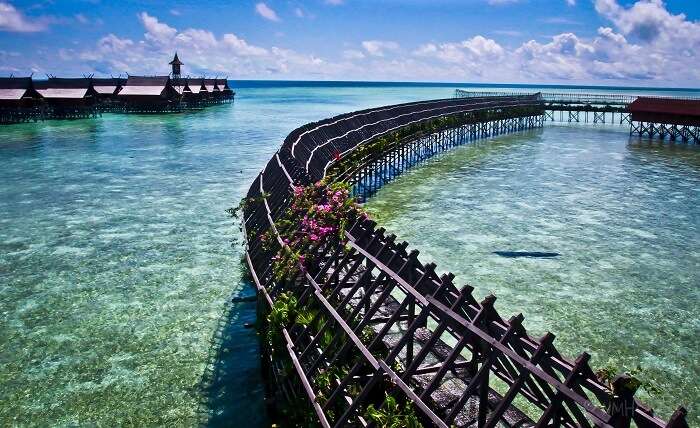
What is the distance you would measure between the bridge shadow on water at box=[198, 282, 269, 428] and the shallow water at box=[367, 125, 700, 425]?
8.03m

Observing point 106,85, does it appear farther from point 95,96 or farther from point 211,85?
point 211,85

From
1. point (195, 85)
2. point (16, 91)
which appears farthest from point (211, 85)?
point (16, 91)

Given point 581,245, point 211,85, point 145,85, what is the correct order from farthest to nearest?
point 211,85, point 145,85, point 581,245

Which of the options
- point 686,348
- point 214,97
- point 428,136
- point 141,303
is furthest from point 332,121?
point 214,97

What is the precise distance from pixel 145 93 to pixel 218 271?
8034cm

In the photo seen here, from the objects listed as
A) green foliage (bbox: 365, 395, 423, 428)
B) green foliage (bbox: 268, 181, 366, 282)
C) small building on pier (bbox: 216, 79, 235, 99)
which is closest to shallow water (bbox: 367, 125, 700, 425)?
green foliage (bbox: 268, 181, 366, 282)

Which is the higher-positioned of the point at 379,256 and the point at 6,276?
the point at 379,256

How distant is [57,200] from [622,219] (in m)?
32.4

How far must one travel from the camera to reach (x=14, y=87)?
243 ft

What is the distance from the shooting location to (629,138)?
2665 inches

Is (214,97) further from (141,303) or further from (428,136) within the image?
(141,303)

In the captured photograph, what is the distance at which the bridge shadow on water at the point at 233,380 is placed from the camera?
11.5 m

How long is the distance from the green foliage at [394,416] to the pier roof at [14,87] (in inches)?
3227

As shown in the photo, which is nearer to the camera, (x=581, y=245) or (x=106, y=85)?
(x=581, y=245)
